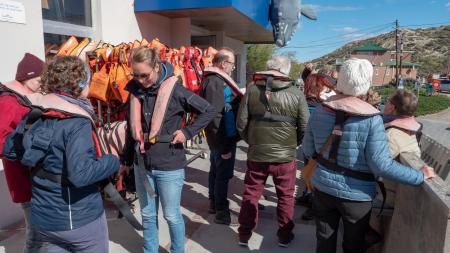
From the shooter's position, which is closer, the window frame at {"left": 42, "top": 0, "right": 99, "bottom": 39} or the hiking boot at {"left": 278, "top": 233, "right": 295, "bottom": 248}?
the hiking boot at {"left": 278, "top": 233, "right": 295, "bottom": 248}

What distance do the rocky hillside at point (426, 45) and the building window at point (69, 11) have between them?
104 meters

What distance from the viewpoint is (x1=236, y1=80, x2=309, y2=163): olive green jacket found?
2.88 meters

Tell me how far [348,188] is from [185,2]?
473 centimetres

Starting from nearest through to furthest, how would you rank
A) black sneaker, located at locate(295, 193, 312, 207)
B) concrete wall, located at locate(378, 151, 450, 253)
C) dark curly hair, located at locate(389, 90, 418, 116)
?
concrete wall, located at locate(378, 151, 450, 253)
dark curly hair, located at locate(389, 90, 418, 116)
black sneaker, located at locate(295, 193, 312, 207)

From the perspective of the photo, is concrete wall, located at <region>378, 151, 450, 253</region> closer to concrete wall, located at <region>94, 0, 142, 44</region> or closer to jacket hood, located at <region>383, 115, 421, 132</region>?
jacket hood, located at <region>383, 115, 421, 132</region>

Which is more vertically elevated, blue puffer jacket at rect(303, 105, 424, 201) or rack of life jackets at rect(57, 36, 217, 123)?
rack of life jackets at rect(57, 36, 217, 123)

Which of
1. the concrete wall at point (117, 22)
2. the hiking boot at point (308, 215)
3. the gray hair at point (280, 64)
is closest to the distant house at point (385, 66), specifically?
the concrete wall at point (117, 22)

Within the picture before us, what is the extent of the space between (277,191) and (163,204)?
1.12m

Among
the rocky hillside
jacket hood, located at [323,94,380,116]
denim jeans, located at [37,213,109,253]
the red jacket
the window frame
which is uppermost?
the rocky hillside

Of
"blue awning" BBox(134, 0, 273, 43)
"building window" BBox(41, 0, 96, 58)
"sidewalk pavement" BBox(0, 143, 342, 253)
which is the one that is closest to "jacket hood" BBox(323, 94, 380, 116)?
"sidewalk pavement" BBox(0, 143, 342, 253)

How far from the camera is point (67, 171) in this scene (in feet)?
5.60

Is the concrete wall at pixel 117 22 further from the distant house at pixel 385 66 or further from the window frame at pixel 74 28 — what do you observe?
the distant house at pixel 385 66

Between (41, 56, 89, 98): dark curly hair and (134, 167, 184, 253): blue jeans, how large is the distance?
36.0 inches

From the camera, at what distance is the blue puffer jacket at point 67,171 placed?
1.69 m
